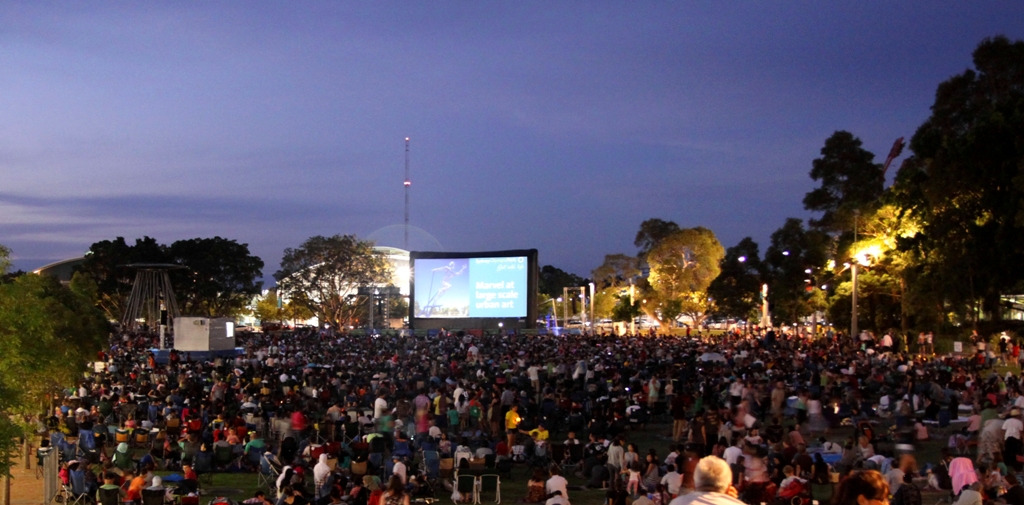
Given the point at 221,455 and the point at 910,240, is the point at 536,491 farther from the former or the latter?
the point at 910,240

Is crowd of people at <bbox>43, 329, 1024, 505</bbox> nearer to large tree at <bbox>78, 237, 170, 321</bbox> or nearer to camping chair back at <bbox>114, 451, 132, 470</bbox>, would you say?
camping chair back at <bbox>114, 451, 132, 470</bbox>

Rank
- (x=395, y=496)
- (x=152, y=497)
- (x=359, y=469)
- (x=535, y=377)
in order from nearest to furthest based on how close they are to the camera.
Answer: (x=395, y=496)
(x=152, y=497)
(x=359, y=469)
(x=535, y=377)

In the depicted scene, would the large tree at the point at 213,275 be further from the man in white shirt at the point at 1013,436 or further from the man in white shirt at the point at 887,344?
the man in white shirt at the point at 1013,436

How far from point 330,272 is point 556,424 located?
4899 cm

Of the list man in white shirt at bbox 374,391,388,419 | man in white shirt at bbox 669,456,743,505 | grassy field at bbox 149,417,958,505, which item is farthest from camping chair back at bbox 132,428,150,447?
man in white shirt at bbox 669,456,743,505

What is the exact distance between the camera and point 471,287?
174 feet

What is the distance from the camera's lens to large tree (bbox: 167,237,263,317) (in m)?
74.4

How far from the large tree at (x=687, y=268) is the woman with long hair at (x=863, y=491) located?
61379mm

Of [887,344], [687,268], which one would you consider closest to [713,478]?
[887,344]

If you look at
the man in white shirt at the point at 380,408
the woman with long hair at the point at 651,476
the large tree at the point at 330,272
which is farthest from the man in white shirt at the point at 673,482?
the large tree at the point at 330,272

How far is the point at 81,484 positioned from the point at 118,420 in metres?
7.71

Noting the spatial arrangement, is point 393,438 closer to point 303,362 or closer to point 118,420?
point 118,420

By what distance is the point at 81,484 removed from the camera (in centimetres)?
1235

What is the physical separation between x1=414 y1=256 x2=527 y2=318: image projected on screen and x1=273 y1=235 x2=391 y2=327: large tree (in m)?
13.2
